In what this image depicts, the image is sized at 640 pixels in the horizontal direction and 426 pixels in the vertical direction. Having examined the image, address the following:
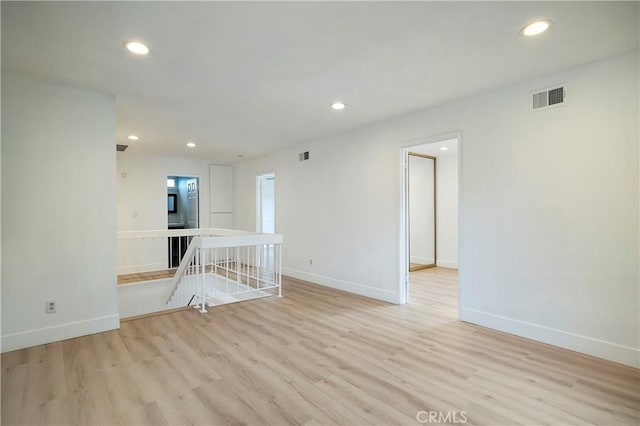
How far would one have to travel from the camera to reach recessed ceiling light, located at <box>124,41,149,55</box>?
236 cm

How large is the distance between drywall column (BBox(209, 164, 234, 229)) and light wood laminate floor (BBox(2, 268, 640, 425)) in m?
4.47

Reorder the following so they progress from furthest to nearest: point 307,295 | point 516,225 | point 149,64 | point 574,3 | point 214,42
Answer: point 307,295, point 516,225, point 149,64, point 214,42, point 574,3

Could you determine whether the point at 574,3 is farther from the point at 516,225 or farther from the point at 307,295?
the point at 307,295

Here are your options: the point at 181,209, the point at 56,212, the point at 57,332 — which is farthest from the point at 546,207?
the point at 181,209

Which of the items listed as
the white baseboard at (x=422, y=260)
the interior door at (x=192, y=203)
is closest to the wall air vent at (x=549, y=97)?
the white baseboard at (x=422, y=260)

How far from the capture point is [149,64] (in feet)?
8.87

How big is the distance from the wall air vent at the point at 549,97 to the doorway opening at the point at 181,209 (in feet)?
22.1

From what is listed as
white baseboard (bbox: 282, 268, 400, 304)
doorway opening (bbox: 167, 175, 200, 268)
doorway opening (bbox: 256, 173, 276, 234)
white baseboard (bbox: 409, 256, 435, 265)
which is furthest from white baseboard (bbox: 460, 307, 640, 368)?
doorway opening (bbox: 167, 175, 200, 268)

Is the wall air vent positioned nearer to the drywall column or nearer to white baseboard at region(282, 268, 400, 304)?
white baseboard at region(282, 268, 400, 304)

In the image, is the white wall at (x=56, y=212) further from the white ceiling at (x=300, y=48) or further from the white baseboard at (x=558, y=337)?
the white baseboard at (x=558, y=337)

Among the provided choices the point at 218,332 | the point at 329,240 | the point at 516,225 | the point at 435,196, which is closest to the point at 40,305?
the point at 218,332

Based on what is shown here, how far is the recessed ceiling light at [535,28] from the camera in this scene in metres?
2.13

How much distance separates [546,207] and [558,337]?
121 cm

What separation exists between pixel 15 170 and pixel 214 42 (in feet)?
7.43
